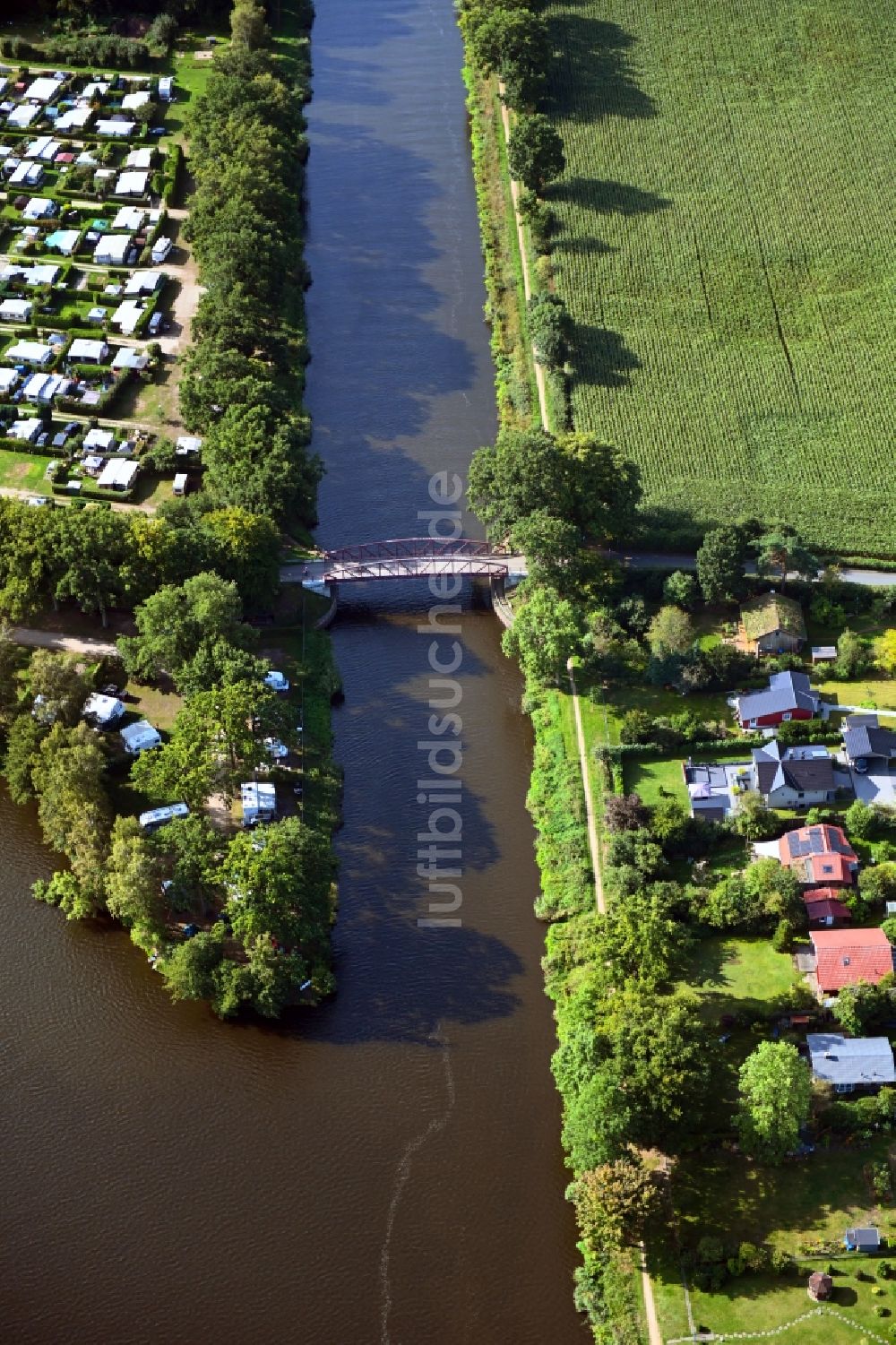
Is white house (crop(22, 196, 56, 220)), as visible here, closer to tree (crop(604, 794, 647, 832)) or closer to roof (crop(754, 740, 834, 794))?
tree (crop(604, 794, 647, 832))

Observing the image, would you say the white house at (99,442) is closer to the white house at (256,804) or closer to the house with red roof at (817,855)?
the white house at (256,804)

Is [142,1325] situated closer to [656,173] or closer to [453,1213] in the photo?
[453,1213]

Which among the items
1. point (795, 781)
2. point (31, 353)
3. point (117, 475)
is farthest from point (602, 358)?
point (795, 781)

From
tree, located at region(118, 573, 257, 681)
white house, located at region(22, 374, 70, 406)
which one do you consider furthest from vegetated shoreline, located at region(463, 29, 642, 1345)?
white house, located at region(22, 374, 70, 406)

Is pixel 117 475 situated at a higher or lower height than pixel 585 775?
higher

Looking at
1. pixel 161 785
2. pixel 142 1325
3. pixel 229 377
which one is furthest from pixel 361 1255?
pixel 229 377

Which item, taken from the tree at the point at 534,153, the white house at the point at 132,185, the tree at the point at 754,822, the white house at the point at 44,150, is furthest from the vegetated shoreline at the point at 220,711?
the white house at the point at 44,150

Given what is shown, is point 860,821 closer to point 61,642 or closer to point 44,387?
point 61,642
